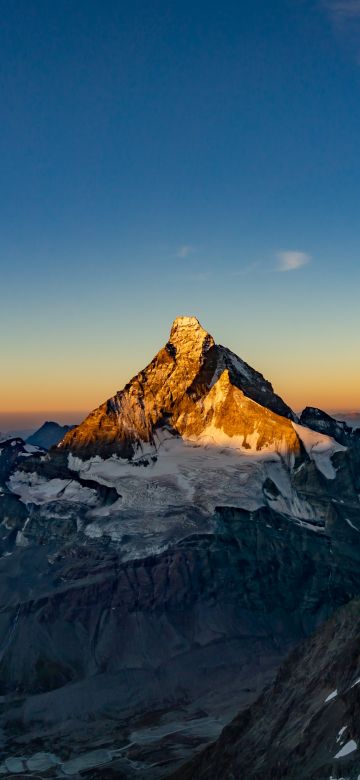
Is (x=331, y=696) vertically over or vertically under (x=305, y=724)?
over

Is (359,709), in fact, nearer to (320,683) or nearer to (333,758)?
(333,758)

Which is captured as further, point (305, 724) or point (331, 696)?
point (331, 696)

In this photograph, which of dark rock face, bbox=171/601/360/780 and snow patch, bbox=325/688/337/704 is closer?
dark rock face, bbox=171/601/360/780

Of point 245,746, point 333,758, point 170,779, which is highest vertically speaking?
point 333,758

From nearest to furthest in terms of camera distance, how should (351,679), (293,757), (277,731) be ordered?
(293,757)
(351,679)
(277,731)

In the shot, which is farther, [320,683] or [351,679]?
[320,683]

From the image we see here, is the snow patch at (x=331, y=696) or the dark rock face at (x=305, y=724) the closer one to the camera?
the dark rock face at (x=305, y=724)

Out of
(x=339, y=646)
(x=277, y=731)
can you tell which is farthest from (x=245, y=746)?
(x=339, y=646)

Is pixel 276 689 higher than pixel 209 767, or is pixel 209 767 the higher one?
pixel 276 689
